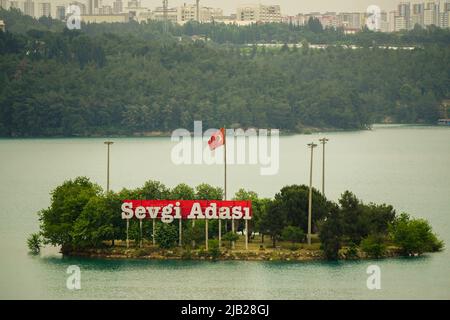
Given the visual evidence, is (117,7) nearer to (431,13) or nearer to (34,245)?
(431,13)

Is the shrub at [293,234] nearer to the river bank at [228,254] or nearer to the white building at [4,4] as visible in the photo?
the river bank at [228,254]

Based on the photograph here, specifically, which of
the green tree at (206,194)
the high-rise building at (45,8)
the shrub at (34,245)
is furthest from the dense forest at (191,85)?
the shrub at (34,245)

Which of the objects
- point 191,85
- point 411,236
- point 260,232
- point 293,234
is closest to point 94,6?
point 191,85

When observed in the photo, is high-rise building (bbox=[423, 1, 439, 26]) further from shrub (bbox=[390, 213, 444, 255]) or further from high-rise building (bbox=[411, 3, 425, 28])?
shrub (bbox=[390, 213, 444, 255])
